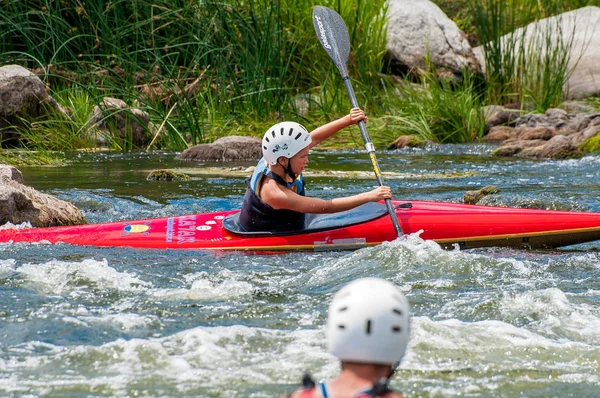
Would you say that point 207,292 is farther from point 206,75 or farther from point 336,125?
point 206,75

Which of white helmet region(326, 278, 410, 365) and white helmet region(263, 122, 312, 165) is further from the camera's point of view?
white helmet region(263, 122, 312, 165)

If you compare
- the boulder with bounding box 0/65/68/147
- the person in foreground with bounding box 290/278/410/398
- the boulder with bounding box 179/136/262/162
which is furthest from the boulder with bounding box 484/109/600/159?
the person in foreground with bounding box 290/278/410/398

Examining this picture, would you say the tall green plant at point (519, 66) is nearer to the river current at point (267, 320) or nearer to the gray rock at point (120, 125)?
the gray rock at point (120, 125)

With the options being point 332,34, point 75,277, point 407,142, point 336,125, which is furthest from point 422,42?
point 75,277

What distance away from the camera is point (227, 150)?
9.45 meters

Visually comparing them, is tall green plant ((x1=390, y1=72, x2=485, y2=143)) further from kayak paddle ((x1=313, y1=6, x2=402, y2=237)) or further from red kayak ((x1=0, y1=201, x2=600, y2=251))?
red kayak ((x1=0, y1=201, x2=600, y2=251))

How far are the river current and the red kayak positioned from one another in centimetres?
10

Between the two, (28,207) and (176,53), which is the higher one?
(176,53)

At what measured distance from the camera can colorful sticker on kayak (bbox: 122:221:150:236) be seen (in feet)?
17.5

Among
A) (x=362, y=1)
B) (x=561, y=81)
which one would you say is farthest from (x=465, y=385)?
(x=362, y=1)

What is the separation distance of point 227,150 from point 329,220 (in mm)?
4284

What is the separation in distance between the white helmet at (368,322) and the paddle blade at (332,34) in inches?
208

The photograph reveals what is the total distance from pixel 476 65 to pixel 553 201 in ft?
20.9

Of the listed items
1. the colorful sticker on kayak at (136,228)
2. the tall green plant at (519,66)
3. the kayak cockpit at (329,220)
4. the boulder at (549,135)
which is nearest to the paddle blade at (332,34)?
the kayak cockpit at (329,220)
